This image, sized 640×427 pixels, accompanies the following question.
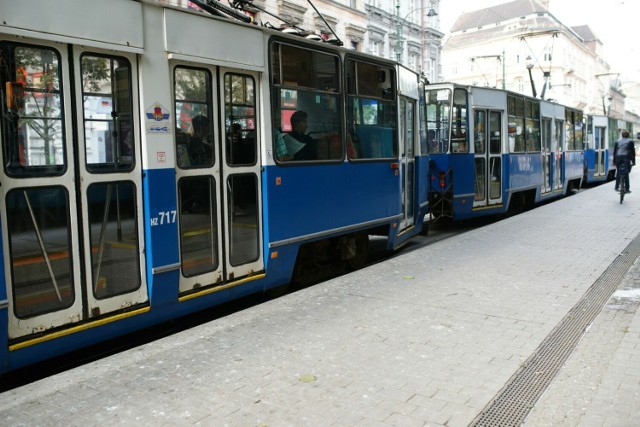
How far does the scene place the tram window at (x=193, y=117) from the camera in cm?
554

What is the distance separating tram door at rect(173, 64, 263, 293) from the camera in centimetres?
561

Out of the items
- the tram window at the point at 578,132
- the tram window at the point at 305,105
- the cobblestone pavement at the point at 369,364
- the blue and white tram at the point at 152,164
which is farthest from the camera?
the tram window at the point at 578,132

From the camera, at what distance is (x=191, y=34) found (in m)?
5.52

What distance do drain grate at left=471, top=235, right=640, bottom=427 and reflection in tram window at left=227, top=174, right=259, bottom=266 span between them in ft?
9.62

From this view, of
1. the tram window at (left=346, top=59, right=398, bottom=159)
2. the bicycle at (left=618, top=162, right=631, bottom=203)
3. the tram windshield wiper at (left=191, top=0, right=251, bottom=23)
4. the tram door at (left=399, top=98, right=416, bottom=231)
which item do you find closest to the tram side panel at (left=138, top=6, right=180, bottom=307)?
the tram windshield wiper at (left=191, top=0, right=251, bottom=23)

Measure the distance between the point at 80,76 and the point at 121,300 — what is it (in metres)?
1.80

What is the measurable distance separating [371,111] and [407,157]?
1.75m

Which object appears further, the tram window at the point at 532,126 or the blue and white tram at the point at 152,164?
the tram window at the point at 532,126

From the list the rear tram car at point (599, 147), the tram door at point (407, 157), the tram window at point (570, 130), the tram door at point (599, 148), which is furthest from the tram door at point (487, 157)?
the tram door at point (599, 148)

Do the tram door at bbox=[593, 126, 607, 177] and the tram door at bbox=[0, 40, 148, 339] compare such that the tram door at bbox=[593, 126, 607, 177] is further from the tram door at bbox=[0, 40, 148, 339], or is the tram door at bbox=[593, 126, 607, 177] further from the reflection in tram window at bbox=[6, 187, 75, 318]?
the reflection in tram window at bbox=[6, 187, 75, 318]

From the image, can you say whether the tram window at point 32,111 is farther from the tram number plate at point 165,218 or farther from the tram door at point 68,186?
the tram number plate at point 165,218

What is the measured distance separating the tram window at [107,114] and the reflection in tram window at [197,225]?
708 mm

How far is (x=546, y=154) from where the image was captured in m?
18.1

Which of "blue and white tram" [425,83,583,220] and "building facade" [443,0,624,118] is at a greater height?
"building facade" [443,0,624,118]
